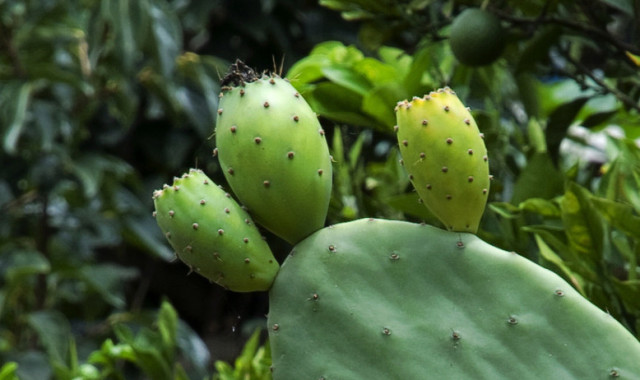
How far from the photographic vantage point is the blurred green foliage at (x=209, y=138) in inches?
57.3

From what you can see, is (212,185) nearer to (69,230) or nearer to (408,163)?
(408,163)

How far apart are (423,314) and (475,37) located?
590mm

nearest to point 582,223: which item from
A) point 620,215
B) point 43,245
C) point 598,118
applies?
point 620,215

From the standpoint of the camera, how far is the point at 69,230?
3066 mm

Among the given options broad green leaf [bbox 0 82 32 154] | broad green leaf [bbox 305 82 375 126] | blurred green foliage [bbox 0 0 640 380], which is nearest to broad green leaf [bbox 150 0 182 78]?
blurred green foliage [bbox 0 0 640 380]

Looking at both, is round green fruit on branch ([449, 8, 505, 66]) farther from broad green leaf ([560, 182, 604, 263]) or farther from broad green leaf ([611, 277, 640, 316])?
broad green leaf ([611, 277, 640, 316])

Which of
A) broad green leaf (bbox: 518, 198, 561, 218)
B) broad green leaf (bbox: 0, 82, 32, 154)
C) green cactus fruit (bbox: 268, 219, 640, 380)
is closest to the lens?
green cactus fruit (bbox: 268, 219, 640, 380)

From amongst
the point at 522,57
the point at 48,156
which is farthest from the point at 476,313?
the point at 48,156

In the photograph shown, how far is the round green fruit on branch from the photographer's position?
1.44 metres

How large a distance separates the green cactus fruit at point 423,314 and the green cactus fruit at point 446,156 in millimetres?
34

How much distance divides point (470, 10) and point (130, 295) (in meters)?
2.62

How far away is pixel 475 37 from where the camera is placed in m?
1.44

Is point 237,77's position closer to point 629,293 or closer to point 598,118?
point 629,293

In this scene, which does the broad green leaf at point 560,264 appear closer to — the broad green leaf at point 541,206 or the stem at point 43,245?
the broad green leaf at point 541,206
